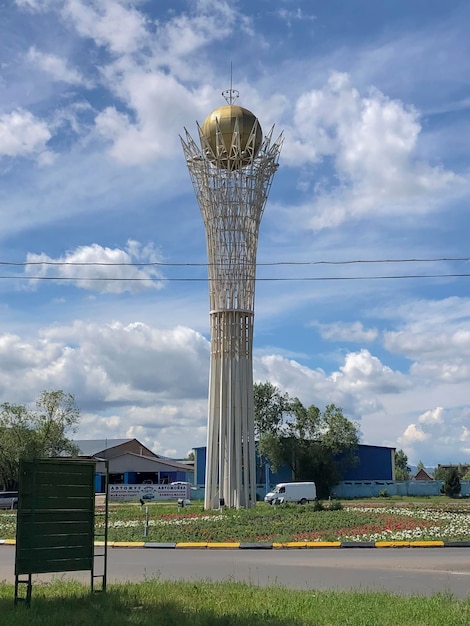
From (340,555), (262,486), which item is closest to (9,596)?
(340,555)

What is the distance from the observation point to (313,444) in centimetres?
7662

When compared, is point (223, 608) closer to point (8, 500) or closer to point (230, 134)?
point (230, 134)

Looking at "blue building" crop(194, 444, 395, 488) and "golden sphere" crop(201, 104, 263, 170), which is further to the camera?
"blue building" crop(194, 444, 395, 488)

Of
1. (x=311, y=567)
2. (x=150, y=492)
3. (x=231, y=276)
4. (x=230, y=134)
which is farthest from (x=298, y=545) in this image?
(x=150, y=492)

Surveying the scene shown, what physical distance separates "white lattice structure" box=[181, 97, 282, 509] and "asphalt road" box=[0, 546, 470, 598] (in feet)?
68.1

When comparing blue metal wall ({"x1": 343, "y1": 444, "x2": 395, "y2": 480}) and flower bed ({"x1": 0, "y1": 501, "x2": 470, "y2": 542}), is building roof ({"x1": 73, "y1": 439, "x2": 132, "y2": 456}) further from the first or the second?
flower bed ({"x1": 0, "y1": 501, "x2": 470, "y2": 542})

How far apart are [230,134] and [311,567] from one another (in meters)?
31.7

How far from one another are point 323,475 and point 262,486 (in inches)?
231

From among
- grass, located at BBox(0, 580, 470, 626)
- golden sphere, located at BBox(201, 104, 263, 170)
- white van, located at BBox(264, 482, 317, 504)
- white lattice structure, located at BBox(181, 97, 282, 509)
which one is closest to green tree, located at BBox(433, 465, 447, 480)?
white van, located at BBox(264, 482, 317, 504)

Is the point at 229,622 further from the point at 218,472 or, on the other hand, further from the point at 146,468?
the point at 146,468

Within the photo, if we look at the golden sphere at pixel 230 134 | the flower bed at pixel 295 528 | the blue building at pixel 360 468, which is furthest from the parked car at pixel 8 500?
the golden sphere at pixel 230 134

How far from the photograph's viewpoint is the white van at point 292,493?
5422 centimetres

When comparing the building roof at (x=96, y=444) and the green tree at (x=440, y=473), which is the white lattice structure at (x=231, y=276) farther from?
the building roof at (x=96, y=444)

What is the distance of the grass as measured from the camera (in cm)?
1063
